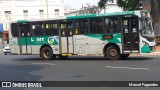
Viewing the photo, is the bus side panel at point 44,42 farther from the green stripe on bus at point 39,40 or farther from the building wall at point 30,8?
the building wall at point 30,8

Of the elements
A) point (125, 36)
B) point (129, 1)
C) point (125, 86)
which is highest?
point (129, 1)

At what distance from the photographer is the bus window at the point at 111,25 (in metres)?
22.4

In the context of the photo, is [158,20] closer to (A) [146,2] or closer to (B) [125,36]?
(B) [125,36]

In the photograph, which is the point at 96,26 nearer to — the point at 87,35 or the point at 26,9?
the point at 87,35

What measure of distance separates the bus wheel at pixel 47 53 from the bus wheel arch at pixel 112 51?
14.6 feet

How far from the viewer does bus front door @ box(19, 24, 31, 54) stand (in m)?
26.3

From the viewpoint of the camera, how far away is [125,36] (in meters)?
22.2

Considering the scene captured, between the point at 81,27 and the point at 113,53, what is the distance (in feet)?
9.35

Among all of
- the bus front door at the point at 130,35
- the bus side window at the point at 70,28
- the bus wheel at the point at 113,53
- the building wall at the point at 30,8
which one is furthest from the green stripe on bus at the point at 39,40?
the building wall at the point at 30,8

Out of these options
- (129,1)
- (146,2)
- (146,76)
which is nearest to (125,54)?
(146,76)

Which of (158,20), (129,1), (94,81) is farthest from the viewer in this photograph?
(129,1)

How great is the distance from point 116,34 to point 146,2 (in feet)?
111

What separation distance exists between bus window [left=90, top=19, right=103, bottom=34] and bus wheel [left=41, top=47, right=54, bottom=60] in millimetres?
3740

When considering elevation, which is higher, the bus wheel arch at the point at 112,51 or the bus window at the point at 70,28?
the bus window at the point at 70,28
